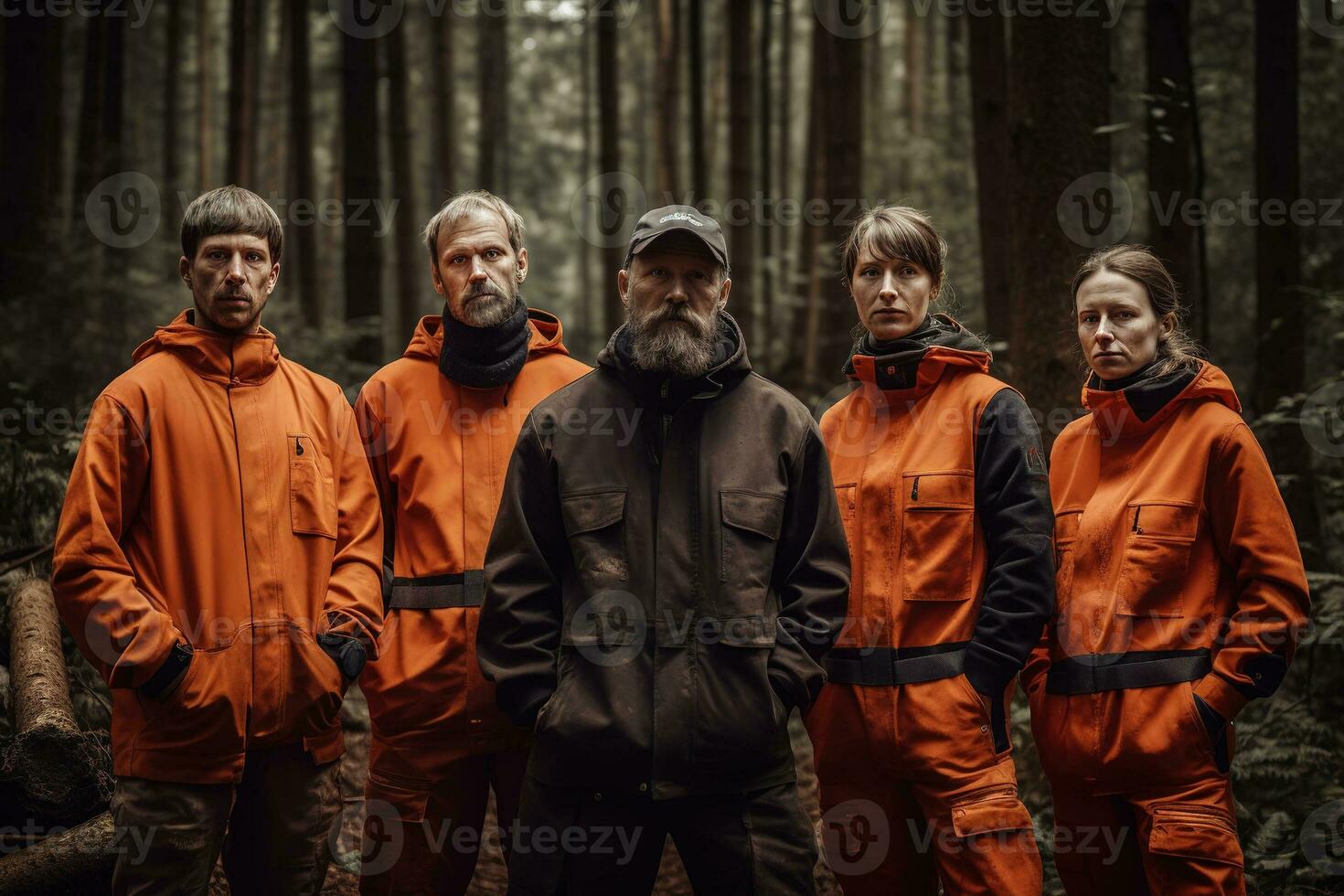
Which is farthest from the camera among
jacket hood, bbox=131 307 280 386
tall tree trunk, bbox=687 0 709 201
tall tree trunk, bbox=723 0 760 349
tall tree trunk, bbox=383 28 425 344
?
tall tree trunk, bbox=687 0 709 201

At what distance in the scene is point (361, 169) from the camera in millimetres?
10953

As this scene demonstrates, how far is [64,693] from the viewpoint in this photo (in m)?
4.88

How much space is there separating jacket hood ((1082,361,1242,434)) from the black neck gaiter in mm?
2216

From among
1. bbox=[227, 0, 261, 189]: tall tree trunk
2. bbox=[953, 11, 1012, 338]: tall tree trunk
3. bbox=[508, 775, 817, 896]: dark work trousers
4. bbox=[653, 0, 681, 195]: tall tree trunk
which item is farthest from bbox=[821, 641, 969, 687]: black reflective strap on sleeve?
bbox=[227, 0, 261, 189]: tall tree trunk

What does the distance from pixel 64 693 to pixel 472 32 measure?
106ft

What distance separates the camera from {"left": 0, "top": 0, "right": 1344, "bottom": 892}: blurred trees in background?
6.11m

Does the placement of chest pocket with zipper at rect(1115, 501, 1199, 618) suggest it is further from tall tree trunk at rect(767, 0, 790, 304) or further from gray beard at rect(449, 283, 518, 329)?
tall tree trunk at rect(767, 0, 790, 304)

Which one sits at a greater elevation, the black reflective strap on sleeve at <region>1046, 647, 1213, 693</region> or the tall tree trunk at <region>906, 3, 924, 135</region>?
the tall tree trunk at <region>906, 3, 924, 135</region>

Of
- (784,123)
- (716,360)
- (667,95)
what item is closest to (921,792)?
(716,360)

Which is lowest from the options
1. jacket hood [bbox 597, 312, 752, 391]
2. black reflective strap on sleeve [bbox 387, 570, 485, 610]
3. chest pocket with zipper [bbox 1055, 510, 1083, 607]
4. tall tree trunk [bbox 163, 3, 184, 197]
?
black reflective strap on sleeve [bbox 387, 570, 485, 610]

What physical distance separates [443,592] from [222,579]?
2.60 ft

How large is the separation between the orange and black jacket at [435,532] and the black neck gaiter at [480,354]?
7cm

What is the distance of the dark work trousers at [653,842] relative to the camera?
3385mm

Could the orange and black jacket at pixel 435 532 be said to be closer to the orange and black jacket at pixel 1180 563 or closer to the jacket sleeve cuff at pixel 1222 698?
the orange and black jacket at pixel 1180 563
